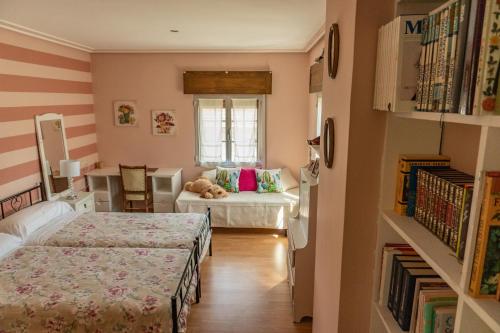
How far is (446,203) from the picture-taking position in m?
1.06

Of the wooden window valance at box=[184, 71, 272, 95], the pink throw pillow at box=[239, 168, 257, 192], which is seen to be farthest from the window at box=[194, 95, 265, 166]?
the pink throw pillow at box=[239, 168, 257, 192]

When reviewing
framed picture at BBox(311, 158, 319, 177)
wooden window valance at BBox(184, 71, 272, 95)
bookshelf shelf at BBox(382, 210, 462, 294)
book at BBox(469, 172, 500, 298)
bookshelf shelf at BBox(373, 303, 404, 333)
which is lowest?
bookshelf shelf at BBox(373, 303, 404, 333)

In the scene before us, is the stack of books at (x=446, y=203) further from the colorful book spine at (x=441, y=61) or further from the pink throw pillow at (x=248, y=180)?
the pink throw pillow at (x=248, y=180)

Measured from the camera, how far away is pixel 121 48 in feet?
16.1

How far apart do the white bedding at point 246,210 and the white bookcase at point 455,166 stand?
305 cm

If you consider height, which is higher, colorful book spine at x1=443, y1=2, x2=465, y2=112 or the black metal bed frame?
colorful book spine at x1=443, y1=2, x2=465, y2=112

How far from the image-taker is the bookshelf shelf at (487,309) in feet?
2.28

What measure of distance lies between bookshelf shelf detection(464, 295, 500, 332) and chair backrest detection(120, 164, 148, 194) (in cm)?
433

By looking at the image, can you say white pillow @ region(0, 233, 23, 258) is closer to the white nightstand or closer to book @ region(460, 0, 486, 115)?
the white nightstand

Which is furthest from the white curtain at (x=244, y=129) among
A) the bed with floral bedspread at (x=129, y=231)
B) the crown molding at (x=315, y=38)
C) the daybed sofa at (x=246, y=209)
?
the bed with floral bedspread at (x=129, y=231)

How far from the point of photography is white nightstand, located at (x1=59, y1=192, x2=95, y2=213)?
4.00 meters

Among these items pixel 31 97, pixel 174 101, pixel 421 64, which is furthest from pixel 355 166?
pixel 174 101

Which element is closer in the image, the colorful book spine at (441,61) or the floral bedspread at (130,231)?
the colorful book spine at (441,61)

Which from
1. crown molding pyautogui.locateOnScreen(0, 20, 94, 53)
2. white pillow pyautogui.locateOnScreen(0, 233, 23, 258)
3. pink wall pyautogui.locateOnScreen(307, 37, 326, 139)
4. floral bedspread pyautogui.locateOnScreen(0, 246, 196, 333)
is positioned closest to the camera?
floral bedspread pyautogui.locateOnScreen(0, 246, 196, 333)
